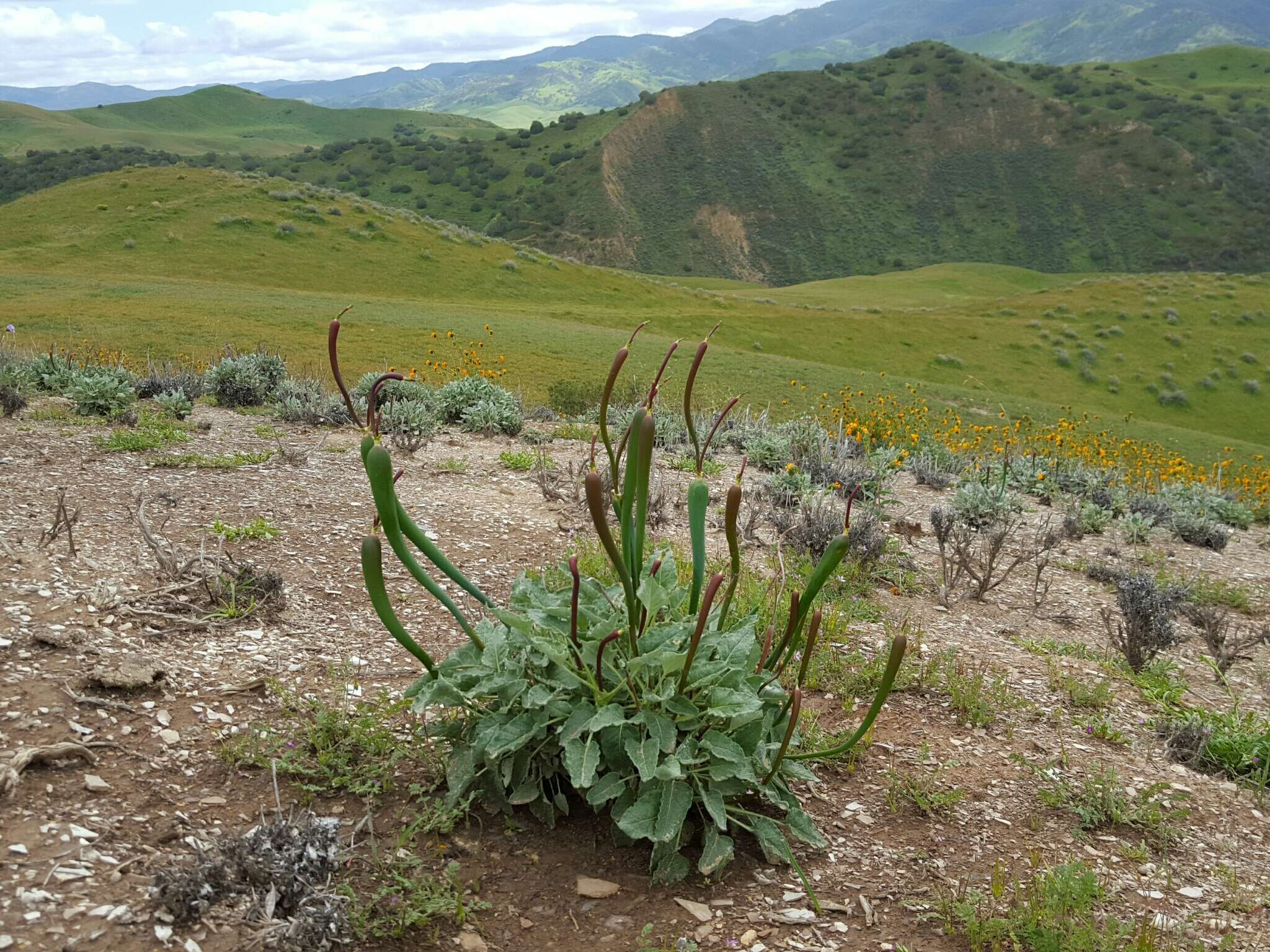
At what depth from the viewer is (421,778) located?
3.00m

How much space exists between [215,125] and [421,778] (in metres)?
202

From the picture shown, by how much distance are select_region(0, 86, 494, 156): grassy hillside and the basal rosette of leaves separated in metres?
134

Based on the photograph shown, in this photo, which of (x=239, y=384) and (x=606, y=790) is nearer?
(x=606, y=790)

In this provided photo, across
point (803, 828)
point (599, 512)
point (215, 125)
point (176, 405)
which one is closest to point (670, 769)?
point (803, 828)

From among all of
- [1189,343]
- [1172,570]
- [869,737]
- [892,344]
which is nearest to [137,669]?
[869,737]

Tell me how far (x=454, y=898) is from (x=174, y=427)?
656 cm

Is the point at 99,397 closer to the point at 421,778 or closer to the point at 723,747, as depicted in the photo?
the point at 421,778

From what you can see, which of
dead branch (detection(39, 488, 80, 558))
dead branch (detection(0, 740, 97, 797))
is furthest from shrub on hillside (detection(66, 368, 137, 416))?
dead branch (detection(0, 740, 97, 797))

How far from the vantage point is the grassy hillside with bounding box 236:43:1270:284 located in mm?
79500

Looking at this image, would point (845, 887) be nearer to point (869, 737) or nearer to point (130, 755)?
point (869, 737)

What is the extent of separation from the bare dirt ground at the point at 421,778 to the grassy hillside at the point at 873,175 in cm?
7317

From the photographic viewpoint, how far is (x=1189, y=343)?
37.2 m

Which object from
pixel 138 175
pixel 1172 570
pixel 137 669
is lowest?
pixel 1172 570

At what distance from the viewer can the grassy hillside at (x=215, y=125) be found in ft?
414
